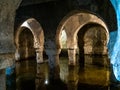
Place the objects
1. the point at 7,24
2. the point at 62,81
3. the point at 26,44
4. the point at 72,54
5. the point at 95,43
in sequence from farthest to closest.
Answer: the point at 95,43
the point at 26,44
the point at 72,54
the point at 62,81
the point at 7,24

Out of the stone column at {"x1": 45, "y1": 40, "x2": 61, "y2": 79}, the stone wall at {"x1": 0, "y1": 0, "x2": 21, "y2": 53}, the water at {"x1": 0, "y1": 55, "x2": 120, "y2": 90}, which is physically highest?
the stone wall at {"x1": 0, "y1": 0, "x2": 21, "y2": 53}

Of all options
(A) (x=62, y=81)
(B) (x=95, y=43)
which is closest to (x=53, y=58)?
(A) (x=62, y=81)

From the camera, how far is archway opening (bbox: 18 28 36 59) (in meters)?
15.4

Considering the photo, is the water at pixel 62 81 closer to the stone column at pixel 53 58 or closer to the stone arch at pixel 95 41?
the stone column at pixel 53 58

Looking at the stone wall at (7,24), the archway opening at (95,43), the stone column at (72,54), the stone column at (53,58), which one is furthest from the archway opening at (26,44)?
the stone wall at (7,24)

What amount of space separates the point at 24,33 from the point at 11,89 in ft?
29.2

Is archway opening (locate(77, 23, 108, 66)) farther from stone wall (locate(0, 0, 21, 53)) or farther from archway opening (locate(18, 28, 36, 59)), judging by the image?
stone wall (locate(0, 0, 21, 53))

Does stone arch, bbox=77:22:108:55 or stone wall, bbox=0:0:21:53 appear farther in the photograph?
stone arch, bbox=77:22:108:55

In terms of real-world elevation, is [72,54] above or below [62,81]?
above

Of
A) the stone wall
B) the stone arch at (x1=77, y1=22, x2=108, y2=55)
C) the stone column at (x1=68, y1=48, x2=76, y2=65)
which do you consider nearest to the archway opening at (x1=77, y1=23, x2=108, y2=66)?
the stone arch at (x1=77, y1=22, x2=108, y2=55)

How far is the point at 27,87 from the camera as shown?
7.95 m

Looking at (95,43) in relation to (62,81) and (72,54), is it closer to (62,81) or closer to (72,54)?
(72,54)

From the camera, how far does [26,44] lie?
16.0m

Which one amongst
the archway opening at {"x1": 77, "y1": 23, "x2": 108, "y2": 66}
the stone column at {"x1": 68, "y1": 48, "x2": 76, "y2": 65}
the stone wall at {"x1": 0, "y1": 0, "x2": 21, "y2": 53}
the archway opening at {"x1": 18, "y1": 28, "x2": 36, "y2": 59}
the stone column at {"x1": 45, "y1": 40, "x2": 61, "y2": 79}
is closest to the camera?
the stone wall at {"x1": 0, "y1": 0, "x2": 21, "y2": 53}
